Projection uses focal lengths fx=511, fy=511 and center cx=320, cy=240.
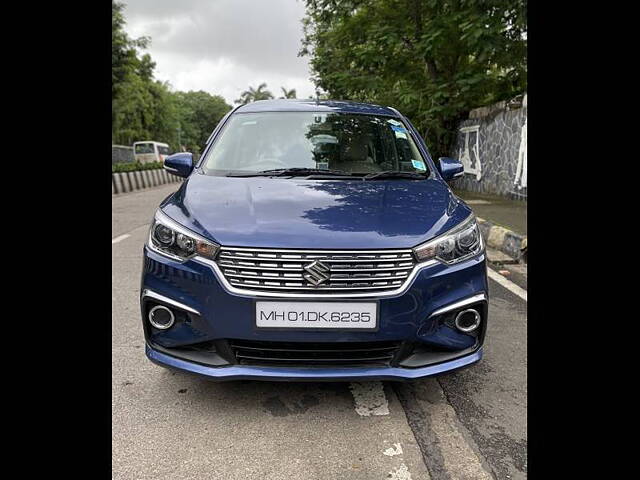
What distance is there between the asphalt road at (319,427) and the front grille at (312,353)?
333 millimetres

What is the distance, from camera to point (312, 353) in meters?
2.30

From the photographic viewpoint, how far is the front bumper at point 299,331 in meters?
2.23

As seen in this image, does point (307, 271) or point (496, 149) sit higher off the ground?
point (496, 149)

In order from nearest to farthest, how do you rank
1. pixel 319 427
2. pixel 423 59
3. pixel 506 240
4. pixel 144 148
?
pixel 319 427
pixel 506 240
pixel 423 59
pixel 144 148

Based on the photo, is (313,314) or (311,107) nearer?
(313,314)

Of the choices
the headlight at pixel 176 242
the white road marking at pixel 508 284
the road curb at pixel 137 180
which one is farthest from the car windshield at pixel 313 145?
the road curb at pixel 137 180

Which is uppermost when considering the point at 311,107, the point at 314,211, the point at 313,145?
the point at 311,107

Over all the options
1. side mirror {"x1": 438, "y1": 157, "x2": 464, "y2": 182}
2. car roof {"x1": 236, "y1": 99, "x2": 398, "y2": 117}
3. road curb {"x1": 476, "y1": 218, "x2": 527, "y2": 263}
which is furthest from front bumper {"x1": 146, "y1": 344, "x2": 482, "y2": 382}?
road curb {"x1": 476, "y1": 218, "x2": 527, "y2": 263}

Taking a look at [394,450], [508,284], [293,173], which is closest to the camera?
[394,450]

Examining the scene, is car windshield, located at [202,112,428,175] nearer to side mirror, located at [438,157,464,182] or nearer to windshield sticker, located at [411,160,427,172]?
windshield sticker, located at [411,160,427,172]

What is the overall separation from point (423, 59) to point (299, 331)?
1234 cm

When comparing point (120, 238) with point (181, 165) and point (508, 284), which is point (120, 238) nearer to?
point (181, 165)

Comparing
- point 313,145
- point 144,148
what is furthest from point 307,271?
point 144,148

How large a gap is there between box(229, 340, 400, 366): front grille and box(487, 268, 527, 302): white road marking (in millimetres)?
2627
